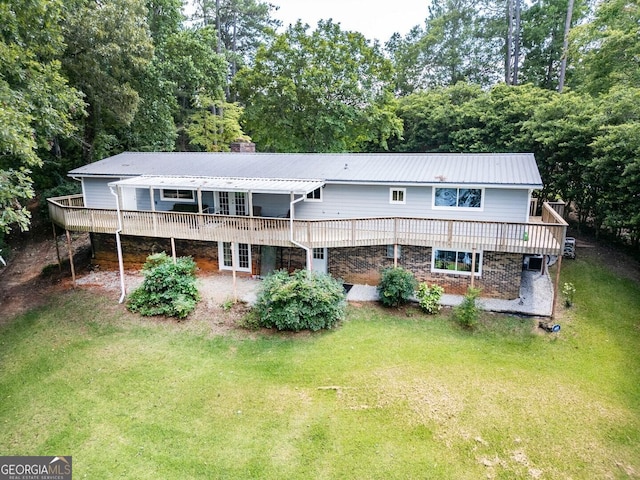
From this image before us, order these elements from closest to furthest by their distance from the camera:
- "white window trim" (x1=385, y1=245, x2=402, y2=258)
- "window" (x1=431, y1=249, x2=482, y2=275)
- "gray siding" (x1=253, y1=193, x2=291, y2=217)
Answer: "window" (x1=431, y1=249, x2=482, y2=275) → "white window trim" (x1=385, y1=245, x2=402, y2=258) → "gray siding" (x1=253, y1=193, x2=291, y2=217)

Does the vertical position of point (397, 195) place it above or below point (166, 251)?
above

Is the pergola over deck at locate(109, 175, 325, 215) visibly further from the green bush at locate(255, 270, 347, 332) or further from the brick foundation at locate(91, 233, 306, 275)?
the green bush at locate(255, 270, 347, 332)

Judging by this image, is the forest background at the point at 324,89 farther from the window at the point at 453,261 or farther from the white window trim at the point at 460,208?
the window at the point at 453,261

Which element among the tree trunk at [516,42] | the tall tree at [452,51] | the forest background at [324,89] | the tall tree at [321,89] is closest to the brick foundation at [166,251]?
the forest background at [324,89]

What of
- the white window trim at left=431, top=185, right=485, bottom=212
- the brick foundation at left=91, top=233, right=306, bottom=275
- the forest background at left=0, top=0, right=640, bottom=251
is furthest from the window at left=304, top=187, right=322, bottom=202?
the forest background at left=0, top=0, right=640, bottom=251

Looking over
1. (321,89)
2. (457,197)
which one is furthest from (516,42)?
(457,197)

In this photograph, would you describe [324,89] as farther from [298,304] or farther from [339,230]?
[298,304]

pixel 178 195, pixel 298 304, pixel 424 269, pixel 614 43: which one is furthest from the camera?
pixel 614 43
